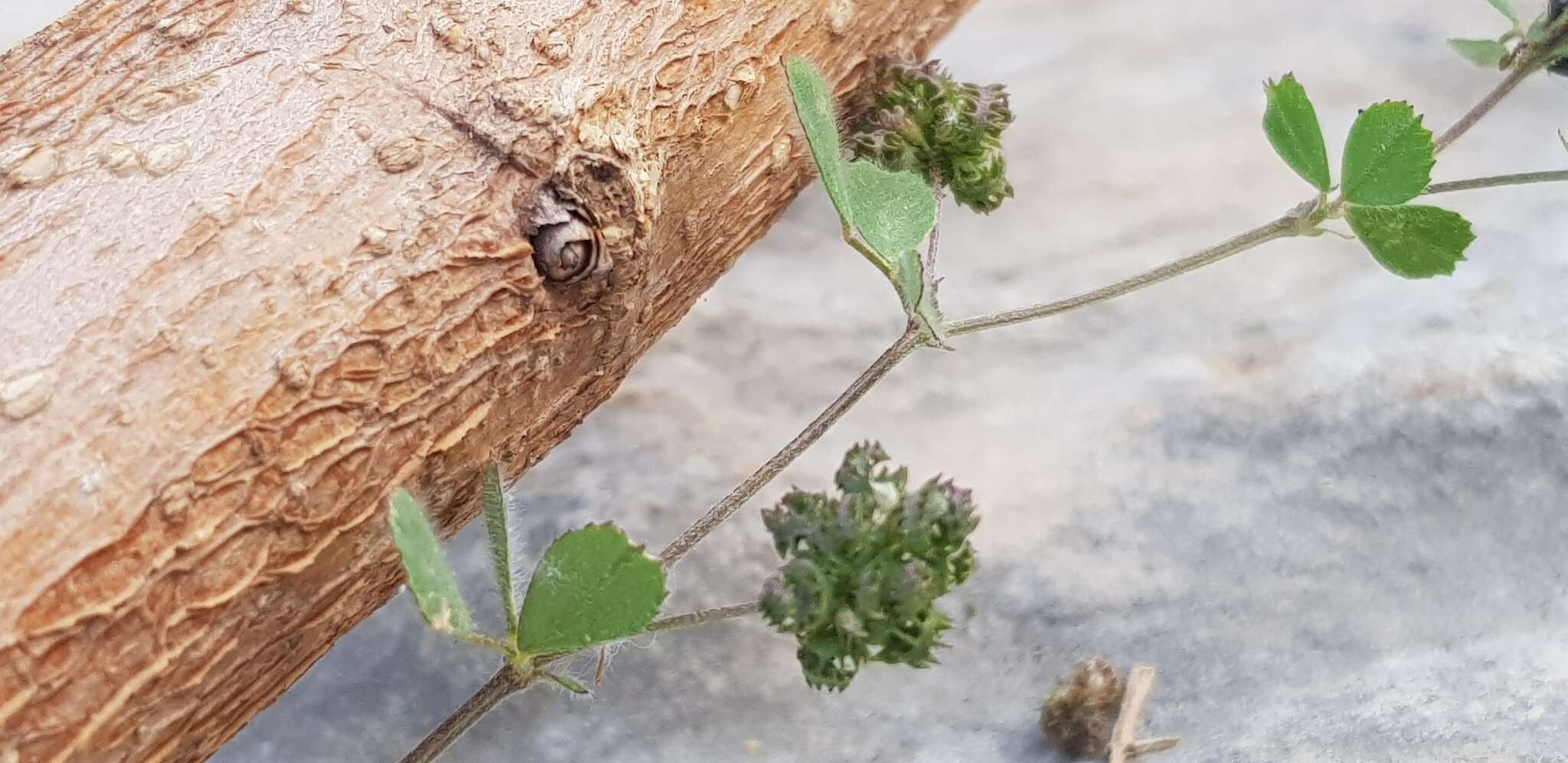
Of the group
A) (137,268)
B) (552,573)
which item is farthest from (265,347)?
(552,573)

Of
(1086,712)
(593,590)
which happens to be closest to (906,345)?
(593,590)

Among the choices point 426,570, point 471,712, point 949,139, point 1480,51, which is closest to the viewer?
point 426,570

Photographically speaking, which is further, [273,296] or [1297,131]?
[1297,131]

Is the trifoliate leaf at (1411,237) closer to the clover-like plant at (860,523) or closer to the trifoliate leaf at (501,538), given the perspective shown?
the clover-like plant at (860,523)

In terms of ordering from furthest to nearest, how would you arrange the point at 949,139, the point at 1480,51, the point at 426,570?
the point at 1480,51
the point at 949,139
the point at 426,570

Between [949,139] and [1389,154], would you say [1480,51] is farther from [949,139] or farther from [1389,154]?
[949,139]

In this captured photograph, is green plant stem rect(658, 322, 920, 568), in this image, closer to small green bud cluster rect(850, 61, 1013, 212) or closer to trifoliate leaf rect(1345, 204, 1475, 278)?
small green bud cluster rect(850, 61, 1013, 212)

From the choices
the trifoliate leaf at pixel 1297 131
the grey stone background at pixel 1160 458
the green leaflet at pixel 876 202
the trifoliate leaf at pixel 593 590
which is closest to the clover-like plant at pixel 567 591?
the trifoliate leaf at pixel 593 590

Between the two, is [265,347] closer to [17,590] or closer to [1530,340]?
[17,590]
